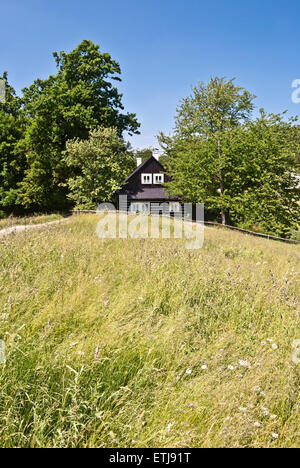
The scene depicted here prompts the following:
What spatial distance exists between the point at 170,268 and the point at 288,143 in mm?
23685

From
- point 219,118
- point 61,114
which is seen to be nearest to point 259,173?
point 219,118

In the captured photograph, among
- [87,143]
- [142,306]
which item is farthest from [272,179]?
[142,306]

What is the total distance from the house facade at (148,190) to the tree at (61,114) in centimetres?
687

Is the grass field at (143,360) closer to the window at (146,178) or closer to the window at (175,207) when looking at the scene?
the window at (175,207)

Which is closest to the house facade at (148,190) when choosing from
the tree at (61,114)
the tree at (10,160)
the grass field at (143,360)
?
the tree at (61,114)

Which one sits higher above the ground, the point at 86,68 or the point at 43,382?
the point at 86,68

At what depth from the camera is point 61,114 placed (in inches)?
1096

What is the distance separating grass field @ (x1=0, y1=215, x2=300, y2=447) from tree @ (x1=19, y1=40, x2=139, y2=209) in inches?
1045

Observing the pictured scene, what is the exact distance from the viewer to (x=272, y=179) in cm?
2292

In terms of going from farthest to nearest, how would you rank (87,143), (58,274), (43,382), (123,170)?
(123,170), (87,143), (58,274), (43,382)

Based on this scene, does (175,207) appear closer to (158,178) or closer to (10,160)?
(158,178)

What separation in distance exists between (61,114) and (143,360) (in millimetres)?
30891

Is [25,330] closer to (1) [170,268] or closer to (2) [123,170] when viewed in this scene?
(1) [170,268]
